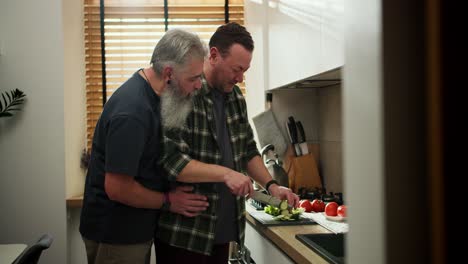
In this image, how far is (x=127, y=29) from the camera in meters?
3.33

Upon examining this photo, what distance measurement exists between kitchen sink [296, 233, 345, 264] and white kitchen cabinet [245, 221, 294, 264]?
91mm

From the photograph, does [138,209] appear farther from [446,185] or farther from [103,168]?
[446,185]

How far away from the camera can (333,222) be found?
1.86 meters

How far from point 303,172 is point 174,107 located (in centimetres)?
132

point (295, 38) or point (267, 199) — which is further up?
point (295, 38)

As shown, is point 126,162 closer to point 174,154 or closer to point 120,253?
point 174,154

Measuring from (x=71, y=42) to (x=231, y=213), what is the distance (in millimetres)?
1969

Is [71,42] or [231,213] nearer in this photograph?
[231,213]

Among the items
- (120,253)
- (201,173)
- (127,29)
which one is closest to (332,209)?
(201,173)

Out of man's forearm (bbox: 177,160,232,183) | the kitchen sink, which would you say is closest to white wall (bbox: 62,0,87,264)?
man's forearm (bbox: 177,160,232,183)

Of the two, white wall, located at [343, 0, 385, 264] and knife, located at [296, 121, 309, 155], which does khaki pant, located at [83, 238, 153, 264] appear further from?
knife, located at [296, 121, 309, 155]

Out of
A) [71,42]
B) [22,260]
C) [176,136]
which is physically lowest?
[22,260]

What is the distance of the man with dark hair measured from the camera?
57.9 inches

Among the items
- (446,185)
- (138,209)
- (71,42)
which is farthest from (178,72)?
(71,42)
